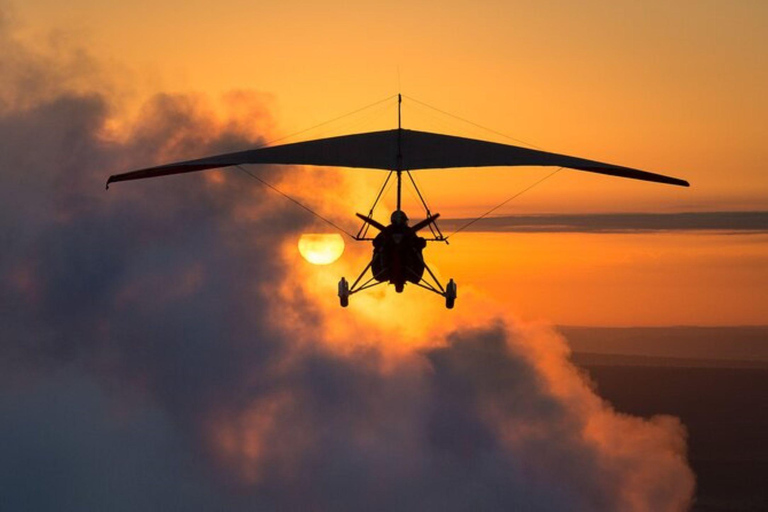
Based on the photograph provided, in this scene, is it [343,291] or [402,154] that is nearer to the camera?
[343,291]

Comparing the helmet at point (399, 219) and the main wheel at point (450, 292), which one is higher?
the helmet at point (399, 219)

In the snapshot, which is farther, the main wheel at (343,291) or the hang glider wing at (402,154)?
the hang glider wing at (402,154)

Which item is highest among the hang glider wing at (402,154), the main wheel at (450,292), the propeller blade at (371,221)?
the hang glider wing at (402,154)

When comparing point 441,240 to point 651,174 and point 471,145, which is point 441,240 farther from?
point 651,174

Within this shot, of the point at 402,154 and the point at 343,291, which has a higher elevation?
the point at 402,154

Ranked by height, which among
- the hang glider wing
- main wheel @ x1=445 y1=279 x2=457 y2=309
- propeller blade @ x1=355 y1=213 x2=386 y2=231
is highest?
the hang glider wing

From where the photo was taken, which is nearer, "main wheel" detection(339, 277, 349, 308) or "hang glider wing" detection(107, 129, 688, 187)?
"main wheel" detection(339, 277, 349, 308)

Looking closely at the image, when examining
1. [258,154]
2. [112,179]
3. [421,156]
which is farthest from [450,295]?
[112,179]
